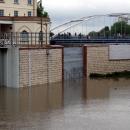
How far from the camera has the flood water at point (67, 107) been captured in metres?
19.8

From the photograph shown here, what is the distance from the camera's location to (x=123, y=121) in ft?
67.2

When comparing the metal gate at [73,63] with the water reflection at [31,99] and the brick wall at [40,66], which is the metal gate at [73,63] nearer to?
the brick wall at [40,66]

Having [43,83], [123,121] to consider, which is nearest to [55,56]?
[43,83]

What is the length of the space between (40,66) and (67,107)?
36.3 ft

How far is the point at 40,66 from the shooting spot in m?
35.5

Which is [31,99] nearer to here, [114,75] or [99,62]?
[99,62]

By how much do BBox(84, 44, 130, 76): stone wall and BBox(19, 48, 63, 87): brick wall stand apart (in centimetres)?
419

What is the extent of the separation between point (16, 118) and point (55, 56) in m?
16.4

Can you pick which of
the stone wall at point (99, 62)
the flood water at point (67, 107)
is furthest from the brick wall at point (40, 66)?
the stone wall at point (99, 62)

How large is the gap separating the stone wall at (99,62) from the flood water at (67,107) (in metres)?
5.74

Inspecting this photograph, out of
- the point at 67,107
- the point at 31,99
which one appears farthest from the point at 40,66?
the point at 67,107

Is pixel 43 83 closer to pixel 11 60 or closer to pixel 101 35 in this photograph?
pixel 11 60

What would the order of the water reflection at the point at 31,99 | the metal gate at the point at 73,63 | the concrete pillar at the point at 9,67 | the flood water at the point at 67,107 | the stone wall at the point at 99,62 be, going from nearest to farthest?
the flood water at the point at 67,107 → the water reflection at the point at 31,99 → the concrete pillar at the point at 9,67 → the metal gate at the point at 73,63 → the stone wall at the point at 99,62

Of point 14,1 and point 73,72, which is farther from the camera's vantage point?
point 14,1
